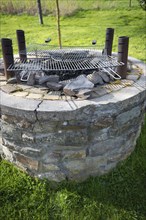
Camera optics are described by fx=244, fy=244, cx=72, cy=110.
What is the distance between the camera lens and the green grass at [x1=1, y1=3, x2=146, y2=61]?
7793 mm

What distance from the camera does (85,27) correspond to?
9633 millimetres

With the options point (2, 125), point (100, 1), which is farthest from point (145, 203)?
point (100, 1)

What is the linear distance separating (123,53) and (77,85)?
0.74 metres

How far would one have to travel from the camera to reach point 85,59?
3.33m

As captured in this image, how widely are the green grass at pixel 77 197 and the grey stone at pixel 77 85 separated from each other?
1044mm

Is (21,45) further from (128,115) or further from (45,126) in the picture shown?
(128,115)

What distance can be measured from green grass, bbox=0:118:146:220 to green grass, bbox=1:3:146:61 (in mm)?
4286

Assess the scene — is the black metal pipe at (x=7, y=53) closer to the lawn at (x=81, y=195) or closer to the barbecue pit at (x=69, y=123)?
the barbecue pit at (x=69, y=123)

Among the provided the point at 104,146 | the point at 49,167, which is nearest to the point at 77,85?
the point at 104,146

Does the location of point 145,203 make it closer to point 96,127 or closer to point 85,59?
point 96,127

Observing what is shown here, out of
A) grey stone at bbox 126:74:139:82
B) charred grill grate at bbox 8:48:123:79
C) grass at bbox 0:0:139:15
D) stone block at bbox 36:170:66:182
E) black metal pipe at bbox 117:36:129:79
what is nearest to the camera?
stone block at bbox 36:170:66:182

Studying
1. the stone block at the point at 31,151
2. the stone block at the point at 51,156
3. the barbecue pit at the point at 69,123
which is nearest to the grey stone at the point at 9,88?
the barbecue pit at the point at 69,123

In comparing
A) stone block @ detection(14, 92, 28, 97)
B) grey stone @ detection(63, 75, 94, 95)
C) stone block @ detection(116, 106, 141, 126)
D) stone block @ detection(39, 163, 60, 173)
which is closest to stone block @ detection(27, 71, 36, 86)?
stone block @ detection(14, 92, 28, 97)

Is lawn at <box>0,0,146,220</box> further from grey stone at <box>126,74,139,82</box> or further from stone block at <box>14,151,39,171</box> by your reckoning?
grey stone at <box>126,74,139,82</box>
